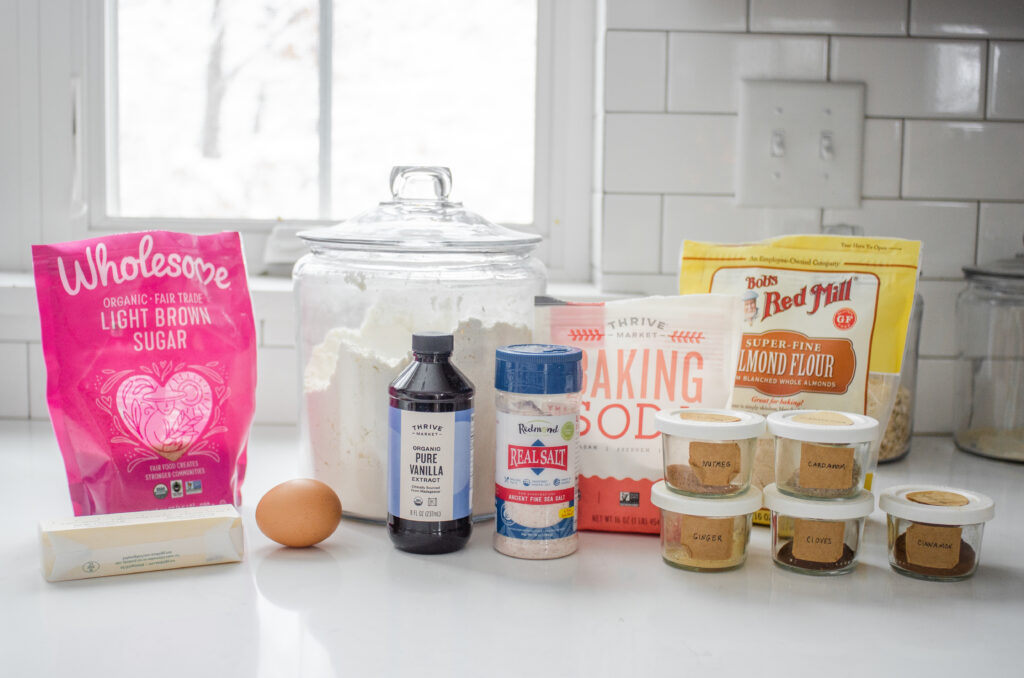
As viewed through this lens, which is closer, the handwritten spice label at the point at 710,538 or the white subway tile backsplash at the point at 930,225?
the handwritten spice label at the point at 710,538

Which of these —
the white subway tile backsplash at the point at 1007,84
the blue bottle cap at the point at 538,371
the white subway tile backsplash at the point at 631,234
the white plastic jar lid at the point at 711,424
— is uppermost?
the white subway tile backsplash at the point at 1007,84

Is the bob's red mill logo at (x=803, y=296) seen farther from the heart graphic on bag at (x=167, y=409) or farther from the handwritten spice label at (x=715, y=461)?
the heart graphic on bag at (x=167, y=409)

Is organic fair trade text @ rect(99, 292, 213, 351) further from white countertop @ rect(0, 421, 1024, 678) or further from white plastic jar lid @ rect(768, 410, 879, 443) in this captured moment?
white plastic jar lid @ rect(768, 410, 879, 443)

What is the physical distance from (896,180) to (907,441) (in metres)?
0.36

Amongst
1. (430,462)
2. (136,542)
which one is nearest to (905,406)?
(430,462)

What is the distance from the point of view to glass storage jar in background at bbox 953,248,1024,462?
1235mm

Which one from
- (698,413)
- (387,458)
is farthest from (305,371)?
(698,413)

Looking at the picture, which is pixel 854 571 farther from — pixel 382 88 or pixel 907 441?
pixel 382 88

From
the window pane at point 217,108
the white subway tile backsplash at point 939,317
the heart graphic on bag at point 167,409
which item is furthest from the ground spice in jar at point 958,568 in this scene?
the window pane at point 217,108

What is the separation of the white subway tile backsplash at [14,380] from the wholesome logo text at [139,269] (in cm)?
53

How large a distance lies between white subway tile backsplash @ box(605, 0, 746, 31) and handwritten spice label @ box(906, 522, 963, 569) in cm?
74

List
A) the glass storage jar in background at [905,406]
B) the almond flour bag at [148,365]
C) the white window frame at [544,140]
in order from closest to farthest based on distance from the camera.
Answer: the almond flour bag at [148,365] → the glass storage jar in background at [905,406] → the white window frame at [544,140]

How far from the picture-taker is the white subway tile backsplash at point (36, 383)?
4.44ft

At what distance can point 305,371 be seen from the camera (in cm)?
99
